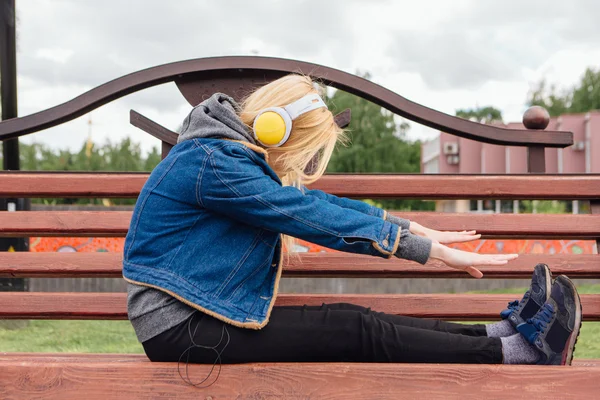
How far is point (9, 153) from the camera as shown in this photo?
4.93 metres

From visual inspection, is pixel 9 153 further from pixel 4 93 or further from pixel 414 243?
pixel 414 243

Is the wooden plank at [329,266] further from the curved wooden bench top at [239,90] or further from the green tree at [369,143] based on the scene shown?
the green tree at [369,143]

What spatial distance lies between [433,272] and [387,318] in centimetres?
67

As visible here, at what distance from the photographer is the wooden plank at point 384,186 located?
2.99 m

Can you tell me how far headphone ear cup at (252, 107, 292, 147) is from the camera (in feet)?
7.14

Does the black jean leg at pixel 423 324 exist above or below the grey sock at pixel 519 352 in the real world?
above

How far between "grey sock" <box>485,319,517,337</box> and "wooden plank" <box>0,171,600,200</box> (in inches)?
30.2

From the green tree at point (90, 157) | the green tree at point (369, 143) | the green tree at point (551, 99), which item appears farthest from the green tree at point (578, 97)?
the green tree at point (90, 157)

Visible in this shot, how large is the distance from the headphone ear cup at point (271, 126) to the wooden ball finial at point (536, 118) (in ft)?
5.26

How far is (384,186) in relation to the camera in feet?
9.84

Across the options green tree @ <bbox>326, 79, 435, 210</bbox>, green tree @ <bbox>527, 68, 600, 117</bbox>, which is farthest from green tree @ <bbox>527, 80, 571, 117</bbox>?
green tree @ <bbox>326, 79, 435, 210</bbox>

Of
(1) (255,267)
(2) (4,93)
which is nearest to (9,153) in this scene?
(2) (4,93)

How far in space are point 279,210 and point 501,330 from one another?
98cm

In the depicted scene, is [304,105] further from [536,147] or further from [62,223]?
[536,147]
